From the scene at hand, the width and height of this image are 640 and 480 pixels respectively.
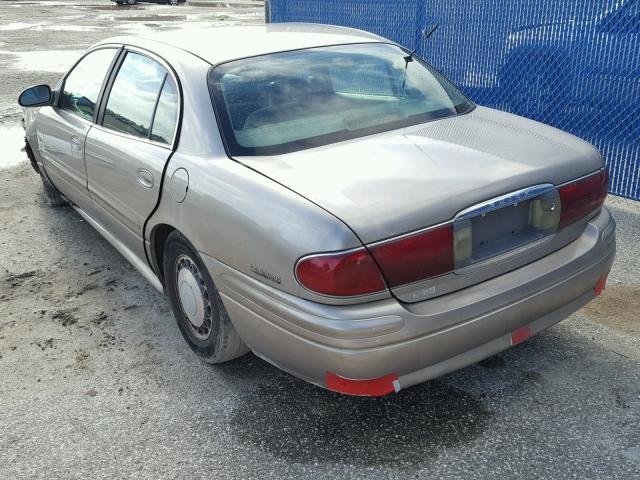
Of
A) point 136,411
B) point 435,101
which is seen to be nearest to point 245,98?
point 435,101

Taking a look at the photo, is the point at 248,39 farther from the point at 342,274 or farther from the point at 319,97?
the point at 342,274

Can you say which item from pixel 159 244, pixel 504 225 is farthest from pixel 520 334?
pixel 159 244

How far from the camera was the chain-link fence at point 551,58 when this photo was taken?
5.32m

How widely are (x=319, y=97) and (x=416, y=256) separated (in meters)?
1.17

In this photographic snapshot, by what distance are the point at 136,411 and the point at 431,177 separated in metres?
1.72

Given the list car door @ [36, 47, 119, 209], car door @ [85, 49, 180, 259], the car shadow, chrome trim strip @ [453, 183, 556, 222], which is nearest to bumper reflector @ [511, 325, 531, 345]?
the car shadow

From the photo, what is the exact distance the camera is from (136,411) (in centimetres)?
297

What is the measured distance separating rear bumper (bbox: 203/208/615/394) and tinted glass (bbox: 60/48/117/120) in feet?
6.29

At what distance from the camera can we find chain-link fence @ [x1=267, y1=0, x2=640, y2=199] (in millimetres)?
5324

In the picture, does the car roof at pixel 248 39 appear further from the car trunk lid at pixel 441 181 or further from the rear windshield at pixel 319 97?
the car trunk lid at pixel 441 181

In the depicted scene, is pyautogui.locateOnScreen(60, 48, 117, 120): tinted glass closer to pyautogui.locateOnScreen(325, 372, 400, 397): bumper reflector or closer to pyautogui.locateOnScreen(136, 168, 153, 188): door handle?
pyautogui.locateOnScreen(136, 168, 153, 188): door handle

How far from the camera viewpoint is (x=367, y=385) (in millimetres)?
2391

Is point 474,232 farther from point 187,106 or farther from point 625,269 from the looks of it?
point 625,269

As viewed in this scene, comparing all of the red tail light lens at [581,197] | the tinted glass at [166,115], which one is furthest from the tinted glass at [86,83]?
the red tail light lens at [581,197]
